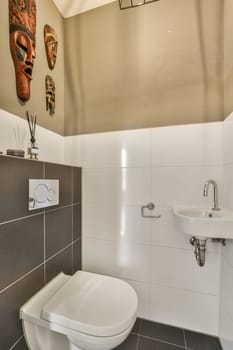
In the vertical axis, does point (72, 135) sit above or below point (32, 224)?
above

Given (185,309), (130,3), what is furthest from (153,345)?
(130,3)

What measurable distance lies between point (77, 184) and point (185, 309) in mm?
1244

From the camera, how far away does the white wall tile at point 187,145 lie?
1190 millimetres

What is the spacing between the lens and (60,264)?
1201 mm

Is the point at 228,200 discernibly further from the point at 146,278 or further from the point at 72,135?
the point at 72,135

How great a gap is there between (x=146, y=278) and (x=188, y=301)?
0.32 metres

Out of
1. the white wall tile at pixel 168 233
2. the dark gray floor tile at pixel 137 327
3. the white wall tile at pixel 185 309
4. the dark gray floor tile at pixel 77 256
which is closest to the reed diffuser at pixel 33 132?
the dark gray floor tile at pixel 77 256

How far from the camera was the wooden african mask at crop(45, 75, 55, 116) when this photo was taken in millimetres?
1323

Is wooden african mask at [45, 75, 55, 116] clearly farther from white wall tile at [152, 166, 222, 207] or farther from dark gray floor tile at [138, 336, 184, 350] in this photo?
dark gray floor tile at [138, 336, 184, 350]

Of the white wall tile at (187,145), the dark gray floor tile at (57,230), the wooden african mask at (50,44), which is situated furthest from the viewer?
the wooden african mask at (50,44)

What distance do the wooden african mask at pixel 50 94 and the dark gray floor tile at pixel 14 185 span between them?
0.61 metres

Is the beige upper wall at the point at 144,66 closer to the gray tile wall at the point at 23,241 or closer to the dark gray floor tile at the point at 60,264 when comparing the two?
the gray tile wall at the point at 23,241

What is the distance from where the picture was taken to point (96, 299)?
921mm

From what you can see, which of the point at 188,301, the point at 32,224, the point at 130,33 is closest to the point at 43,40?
the point at 130,33
